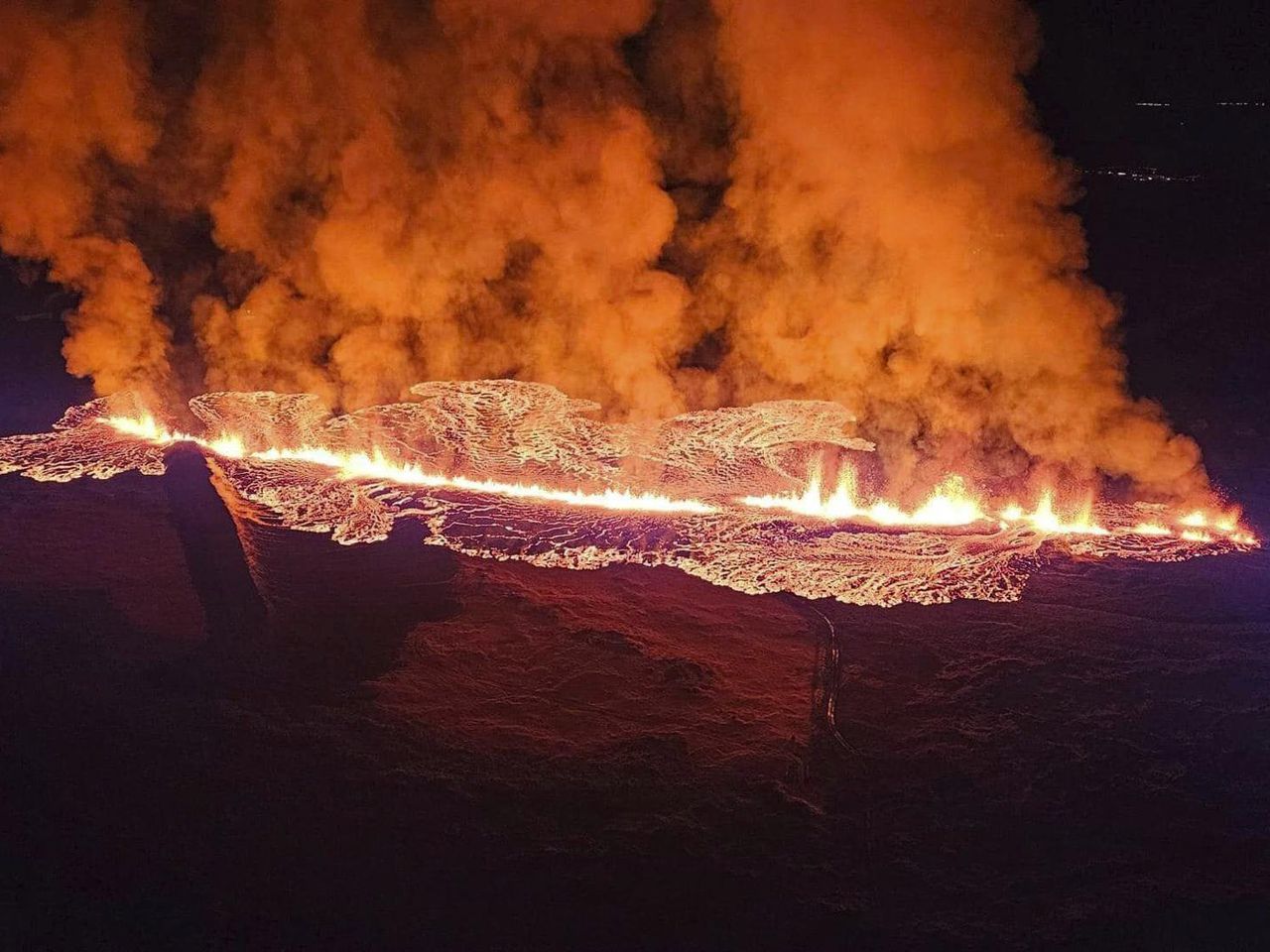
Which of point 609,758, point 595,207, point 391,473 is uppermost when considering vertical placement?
point 595,207

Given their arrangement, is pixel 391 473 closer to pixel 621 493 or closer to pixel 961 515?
pixel 621 493

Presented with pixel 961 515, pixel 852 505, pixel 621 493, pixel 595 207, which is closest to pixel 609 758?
pixel 621 493

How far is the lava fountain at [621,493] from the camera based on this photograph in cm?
634

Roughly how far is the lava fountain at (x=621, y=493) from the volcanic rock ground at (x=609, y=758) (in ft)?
1.58

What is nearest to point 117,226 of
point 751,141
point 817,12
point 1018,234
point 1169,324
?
point 751,141

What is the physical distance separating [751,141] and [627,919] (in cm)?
829

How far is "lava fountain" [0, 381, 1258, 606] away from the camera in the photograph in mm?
6344

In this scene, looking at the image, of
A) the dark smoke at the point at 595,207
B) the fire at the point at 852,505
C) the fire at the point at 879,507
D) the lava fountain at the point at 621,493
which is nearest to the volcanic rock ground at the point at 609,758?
the lava fountain at the point at 621,493

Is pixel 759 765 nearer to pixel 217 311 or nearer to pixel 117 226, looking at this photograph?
pixel 217 311

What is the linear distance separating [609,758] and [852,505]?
4.50m

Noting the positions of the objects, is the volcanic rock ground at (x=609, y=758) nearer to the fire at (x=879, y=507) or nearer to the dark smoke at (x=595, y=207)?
the fire at (x=879, y=507)

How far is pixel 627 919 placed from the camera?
303 cm

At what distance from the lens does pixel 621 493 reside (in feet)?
25.6

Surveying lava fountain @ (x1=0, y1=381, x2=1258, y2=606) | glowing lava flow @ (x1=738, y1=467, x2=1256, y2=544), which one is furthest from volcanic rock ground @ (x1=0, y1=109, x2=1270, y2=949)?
glowing lava flow @ (x1=738, y1=467, x2=1256, y2=544)
